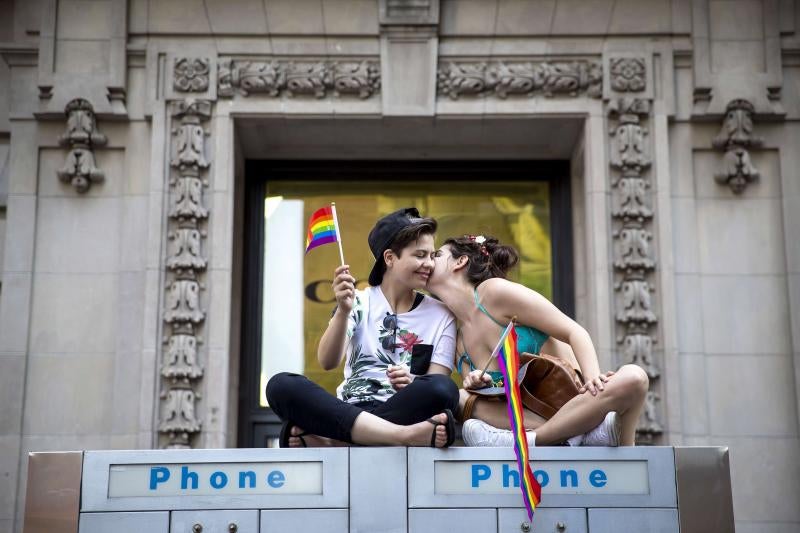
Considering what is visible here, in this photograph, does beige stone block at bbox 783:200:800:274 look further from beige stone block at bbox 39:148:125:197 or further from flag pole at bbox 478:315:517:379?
beige stone block at bbox 39:148:125:197

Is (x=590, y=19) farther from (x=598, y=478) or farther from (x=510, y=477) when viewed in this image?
(x=510, y=477)

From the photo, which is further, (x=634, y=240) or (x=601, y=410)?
(x=634, y=240)

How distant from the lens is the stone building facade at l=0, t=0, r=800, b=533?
12.3 meters

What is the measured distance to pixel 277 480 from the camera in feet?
24.7

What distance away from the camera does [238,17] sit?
13188mm

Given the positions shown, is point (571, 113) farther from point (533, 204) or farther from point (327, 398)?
point (327, 398)

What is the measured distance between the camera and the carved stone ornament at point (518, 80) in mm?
13078

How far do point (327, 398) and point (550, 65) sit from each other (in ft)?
22.1

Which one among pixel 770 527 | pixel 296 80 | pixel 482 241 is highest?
Result: pixel 296 80

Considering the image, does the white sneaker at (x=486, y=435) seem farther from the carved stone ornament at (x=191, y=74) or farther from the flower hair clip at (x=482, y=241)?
the carved stone ornament at (x=191, y=74)

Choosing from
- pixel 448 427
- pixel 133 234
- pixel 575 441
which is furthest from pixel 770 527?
pixel 133 234

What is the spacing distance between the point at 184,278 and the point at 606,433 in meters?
6.18

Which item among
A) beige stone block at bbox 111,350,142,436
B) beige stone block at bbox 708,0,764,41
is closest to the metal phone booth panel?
beige stone block at bbox 111,350,142,436

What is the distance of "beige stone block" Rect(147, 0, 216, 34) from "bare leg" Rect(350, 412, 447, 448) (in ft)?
23.0
